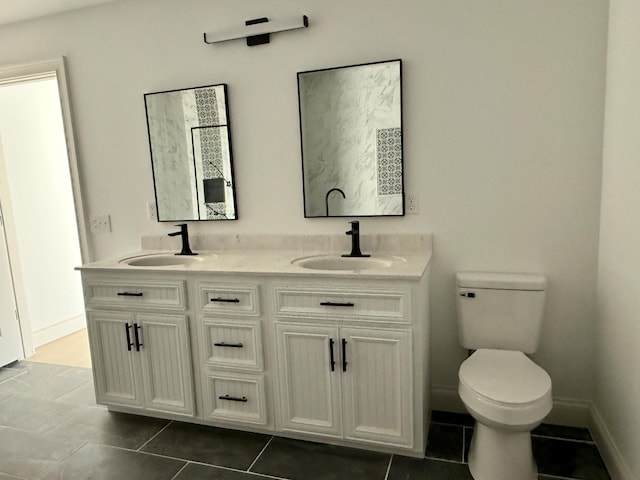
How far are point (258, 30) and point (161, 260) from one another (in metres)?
1.48

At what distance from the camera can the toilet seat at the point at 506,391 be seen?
161 centimetres

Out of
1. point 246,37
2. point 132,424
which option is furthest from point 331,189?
point 132,424

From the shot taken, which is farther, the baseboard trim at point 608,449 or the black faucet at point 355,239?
the black faucet at point 355,239

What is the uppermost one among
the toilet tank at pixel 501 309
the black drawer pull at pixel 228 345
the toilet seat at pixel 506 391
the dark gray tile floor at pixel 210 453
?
the toilet tank at pixel 501 309

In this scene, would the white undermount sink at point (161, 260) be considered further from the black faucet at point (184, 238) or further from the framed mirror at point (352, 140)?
the framed mirror at point (352, 140)

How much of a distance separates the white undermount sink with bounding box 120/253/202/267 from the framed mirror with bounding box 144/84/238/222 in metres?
0.27

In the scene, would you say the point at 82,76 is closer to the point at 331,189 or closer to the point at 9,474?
the point at 331,189

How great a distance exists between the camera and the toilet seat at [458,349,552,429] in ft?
5.28

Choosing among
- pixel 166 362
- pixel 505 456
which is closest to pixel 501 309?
pixel 505 456

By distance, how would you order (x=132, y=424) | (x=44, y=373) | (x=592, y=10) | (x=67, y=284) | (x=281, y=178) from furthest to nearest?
1. (x=67, y=284)
2. (x=44, y=373)
3. (x=281, y=178)
4. (x=132, y=424)
5. (x=592, y=10)

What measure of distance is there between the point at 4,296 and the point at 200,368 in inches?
→ 80.9

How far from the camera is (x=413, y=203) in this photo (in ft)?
7.61

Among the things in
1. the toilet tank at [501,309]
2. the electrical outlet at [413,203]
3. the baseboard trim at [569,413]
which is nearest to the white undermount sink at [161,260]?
the electrical outlet at [413,203]

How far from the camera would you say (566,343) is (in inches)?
86.3
